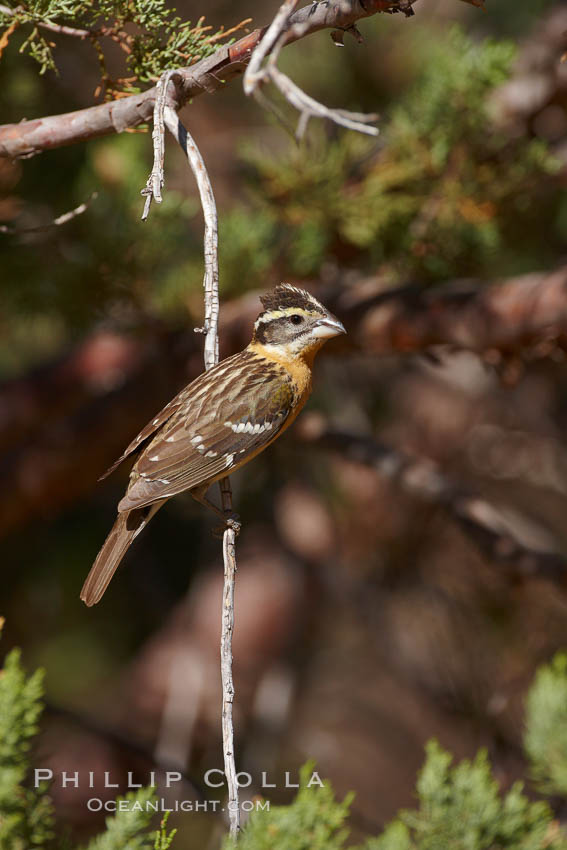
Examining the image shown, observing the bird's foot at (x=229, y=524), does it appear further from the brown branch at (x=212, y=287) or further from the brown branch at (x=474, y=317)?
the brown branch at (x=474, y=317)

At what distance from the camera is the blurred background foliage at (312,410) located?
Answer: 162 inches

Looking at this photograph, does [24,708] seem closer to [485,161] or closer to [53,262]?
[53,262]

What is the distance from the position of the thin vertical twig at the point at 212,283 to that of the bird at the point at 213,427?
39 centimetres

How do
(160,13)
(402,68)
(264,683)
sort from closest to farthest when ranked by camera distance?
(160,13) < (402,68) < (264,683)

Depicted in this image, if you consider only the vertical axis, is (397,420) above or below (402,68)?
below

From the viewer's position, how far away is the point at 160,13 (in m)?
2.18

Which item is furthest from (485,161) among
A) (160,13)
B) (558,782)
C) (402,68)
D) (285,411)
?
(558,782)

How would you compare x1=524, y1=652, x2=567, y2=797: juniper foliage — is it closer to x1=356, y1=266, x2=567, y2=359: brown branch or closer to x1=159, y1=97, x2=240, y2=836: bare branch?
x1=356, y1=266, x2=567, y2=359: brown branch

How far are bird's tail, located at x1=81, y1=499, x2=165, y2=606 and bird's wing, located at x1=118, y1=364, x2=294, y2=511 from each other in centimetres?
9

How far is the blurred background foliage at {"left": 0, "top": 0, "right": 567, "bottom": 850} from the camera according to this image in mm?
4105

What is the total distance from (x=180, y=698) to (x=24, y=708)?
123 inches

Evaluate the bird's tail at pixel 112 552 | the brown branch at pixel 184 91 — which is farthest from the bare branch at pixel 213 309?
the bird's tail at pixel 112 552

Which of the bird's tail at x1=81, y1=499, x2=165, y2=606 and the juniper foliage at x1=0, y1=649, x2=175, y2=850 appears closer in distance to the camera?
the juniper foliage at x1=0, y1=649, x2=175, y2=850

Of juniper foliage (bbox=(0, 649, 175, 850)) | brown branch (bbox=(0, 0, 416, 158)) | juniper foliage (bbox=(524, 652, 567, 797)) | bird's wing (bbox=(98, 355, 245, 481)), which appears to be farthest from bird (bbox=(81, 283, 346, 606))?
juniper foliage (bbox=(524, 652, 567, 797))
